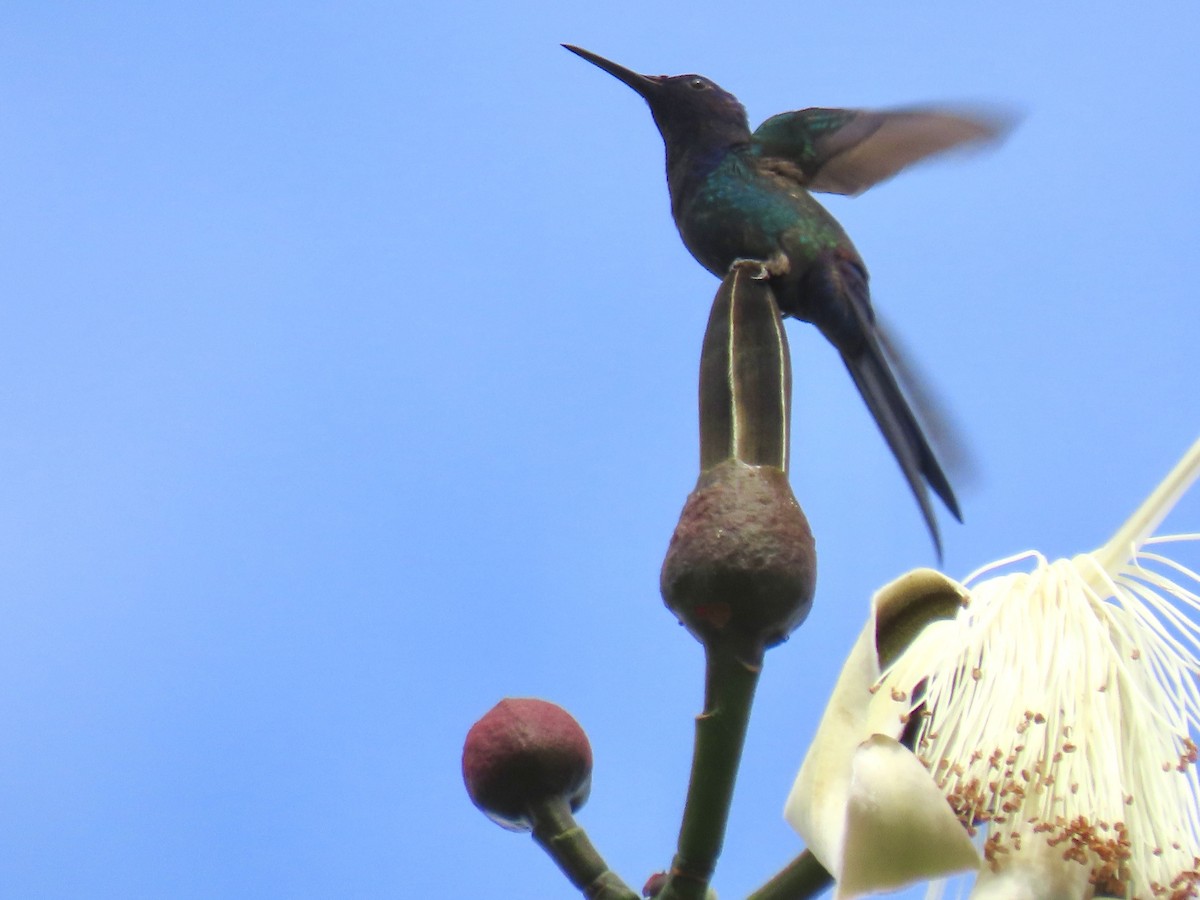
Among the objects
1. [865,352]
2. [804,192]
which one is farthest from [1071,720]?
[804,192]

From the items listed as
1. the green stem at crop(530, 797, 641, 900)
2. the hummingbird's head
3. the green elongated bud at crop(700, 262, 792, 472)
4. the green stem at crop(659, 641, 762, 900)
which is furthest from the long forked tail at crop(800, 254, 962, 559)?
the green stem at crop(659, 641, 762, 900)

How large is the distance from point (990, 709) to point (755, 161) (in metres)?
2.47

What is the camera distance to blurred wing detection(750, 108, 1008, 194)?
4.22 m

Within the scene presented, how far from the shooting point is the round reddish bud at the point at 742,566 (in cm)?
168

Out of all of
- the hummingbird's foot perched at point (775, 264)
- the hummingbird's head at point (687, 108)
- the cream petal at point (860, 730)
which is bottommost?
the cream petal at point (860, 730)

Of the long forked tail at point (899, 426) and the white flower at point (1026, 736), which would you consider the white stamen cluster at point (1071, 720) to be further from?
the long forked tail at point (899, 426)

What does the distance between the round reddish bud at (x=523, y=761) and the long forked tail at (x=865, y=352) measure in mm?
1626

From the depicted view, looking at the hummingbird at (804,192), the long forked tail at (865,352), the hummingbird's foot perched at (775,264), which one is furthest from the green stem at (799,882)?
the long forked tail at (865,352)

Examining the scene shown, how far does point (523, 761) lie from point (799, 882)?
0.46 m

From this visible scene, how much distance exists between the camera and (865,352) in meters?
3.74

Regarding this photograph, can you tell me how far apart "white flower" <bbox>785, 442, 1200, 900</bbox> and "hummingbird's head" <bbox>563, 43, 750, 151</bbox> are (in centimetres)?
226

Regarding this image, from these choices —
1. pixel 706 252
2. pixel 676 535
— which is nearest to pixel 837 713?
pixel 676 535

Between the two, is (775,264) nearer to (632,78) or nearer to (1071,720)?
(632,78)

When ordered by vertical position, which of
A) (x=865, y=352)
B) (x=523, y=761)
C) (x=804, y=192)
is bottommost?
(x=523, y=761)
